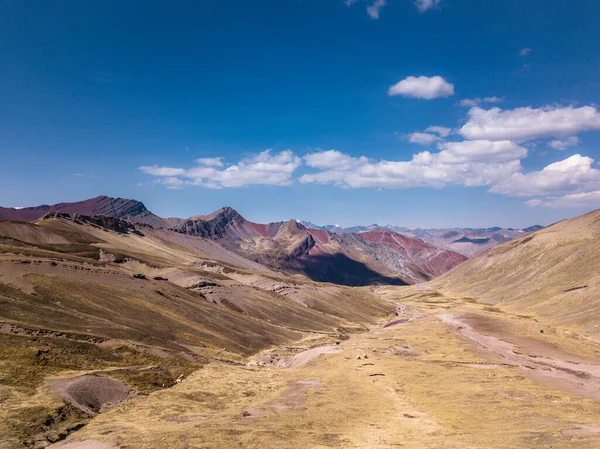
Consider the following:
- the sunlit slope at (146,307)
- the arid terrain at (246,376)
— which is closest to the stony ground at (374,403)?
the arid terrain at (246,376)

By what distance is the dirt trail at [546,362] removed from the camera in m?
70.6

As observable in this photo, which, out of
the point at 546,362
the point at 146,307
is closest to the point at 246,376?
the point at 146,307

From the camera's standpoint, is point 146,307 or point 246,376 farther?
point 146,307

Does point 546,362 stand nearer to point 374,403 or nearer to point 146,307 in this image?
point 374,403

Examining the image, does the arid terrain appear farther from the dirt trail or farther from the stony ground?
the dirt trail

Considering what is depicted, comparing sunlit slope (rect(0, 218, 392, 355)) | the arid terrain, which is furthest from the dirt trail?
sunlit slope (rect(0, 218, 392, 355))

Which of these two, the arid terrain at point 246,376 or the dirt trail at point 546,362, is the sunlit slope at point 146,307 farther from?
Result: the dirt trail at point 546,362

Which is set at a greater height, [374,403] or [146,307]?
[146,307]

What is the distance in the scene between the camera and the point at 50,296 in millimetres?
84312

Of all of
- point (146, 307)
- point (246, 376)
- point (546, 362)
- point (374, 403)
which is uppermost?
point (146, 307)

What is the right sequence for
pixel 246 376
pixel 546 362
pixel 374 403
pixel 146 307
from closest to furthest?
1. pixel 374 403
2. pixel 246 376
3. pixel 546 362
4. pixel 146 307

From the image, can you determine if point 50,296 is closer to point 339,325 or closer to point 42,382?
point 42,382

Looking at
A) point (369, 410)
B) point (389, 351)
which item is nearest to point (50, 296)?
point (369, 410)

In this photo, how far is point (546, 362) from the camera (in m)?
92.1
